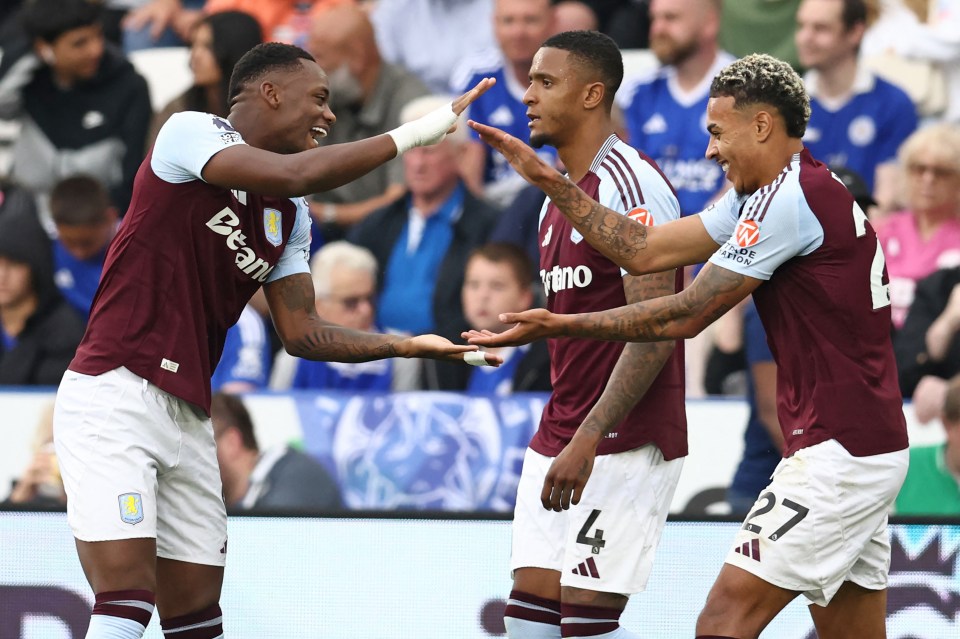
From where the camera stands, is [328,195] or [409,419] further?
[328,195]

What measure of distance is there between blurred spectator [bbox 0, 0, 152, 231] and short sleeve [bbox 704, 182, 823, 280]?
619 cm

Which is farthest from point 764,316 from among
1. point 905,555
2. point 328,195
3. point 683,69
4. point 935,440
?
point 328,195

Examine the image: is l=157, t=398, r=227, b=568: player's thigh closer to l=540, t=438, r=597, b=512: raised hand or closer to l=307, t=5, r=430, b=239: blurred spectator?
l=540, t=438, r=597, b=512: raised hand

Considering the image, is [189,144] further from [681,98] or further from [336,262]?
[681,98]

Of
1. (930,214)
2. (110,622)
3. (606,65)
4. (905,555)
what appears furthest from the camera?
(930,214)

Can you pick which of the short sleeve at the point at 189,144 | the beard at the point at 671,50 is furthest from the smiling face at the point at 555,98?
the beard at the point at 671,50

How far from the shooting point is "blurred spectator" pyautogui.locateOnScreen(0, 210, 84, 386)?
9469 millimetres

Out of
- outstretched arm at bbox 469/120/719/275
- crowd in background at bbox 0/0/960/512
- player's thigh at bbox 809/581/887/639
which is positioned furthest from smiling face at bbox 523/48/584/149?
crowd in background at bbox 0/0/960/512

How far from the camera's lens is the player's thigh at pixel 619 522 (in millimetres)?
5363

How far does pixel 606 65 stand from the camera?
5.79m

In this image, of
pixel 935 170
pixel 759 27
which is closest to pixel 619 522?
pixel 935 170

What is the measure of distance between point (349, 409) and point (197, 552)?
3.56 meters

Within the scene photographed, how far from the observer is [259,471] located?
8594mm

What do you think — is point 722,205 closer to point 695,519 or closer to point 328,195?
point 695,519
